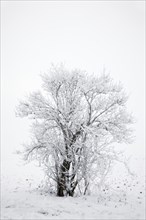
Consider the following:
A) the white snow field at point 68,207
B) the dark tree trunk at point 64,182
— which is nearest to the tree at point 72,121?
the dark tree trunk at point 64,182

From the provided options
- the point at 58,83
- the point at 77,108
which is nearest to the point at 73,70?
the point at 58,83

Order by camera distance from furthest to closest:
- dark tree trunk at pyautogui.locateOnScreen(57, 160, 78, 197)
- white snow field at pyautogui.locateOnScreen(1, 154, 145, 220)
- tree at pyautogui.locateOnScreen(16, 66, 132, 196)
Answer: dark tree trunk at pyautogui.locateOnScreen(57, 160, 78, 197) < tree at pyautogui.locateOnScreen(16, 66, 132, 196) < white snow field at pyautogui.locateOnScreen(1, 154, 145, 220)

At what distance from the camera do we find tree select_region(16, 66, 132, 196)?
44.2ft

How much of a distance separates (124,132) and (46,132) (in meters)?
4.71

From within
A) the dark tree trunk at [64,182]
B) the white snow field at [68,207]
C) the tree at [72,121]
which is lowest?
the white snow field at [68,207]

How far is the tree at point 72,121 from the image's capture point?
1348 cm

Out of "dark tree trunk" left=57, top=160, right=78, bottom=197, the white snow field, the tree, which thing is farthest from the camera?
"dark tree trunk" left=57, top=160, right=78, bottom=197

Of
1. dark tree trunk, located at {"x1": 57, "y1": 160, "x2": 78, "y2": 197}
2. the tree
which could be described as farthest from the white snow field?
the tree

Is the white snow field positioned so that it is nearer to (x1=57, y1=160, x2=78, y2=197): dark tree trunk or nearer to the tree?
(x1=57, y1=160, x2=78, y2=197): dark tree trunk

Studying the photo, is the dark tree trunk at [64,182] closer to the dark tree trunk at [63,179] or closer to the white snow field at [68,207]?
the dark tree trunk at [63,179]

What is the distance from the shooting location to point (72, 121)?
13.3 m

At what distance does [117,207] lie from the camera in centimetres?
1241

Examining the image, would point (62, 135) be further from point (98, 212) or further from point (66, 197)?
point (98, 212)

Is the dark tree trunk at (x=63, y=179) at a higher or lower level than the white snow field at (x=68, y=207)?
higher
